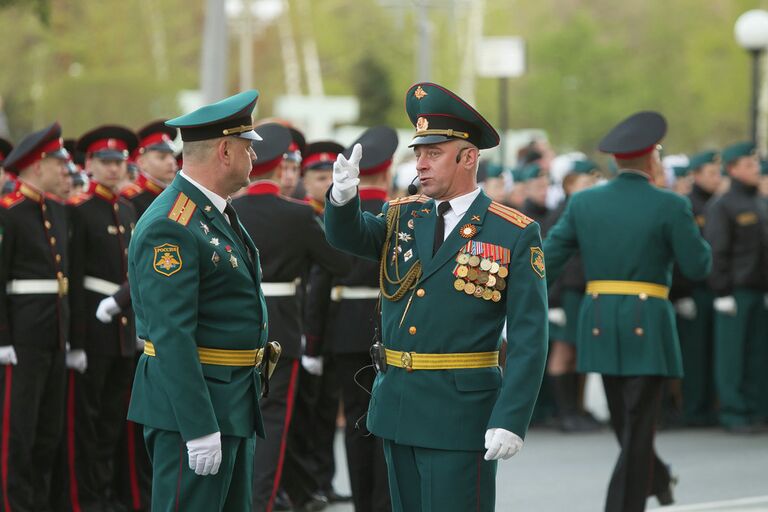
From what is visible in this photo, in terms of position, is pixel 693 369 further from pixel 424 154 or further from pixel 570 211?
pixel 424 154

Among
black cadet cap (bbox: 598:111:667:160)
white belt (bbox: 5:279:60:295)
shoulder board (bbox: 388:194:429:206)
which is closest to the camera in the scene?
shoulder board (bbox: 388:194:429:206)

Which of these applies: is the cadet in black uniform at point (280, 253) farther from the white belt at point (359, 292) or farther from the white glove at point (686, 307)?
the white glove at point (686, 307)

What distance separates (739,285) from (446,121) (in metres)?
7.10

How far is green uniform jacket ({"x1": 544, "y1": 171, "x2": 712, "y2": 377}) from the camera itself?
774 centimetres

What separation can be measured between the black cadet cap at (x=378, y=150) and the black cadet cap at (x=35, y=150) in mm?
1757

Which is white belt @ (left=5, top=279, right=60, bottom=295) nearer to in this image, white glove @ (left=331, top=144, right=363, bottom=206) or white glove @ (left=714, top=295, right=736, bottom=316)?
white glove @ (left=331, top=144, right=363, bottom=206)

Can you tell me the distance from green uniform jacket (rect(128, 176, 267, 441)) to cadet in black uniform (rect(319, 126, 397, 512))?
7.15 ft

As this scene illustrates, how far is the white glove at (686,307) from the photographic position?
12.2m

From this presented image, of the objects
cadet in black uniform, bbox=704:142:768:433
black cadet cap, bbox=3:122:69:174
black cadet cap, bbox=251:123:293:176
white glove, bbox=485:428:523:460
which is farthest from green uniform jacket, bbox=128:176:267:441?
cadet in black uniform, bbox=704:142:768:433

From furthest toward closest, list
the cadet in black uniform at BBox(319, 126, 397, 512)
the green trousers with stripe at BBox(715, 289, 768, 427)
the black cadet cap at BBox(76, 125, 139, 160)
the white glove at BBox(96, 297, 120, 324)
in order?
→ 1. the green trousers with stripe at BBox(715, 289, 768, 427)
2. the black cadet cap at BBox(76, 125, 139, 160)
3. the white glove at BBox(96, 297, 120, 324)
4. the cadet in black uniform at BBox(319, 126, 397, 512)

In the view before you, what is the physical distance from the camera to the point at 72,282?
319 inches

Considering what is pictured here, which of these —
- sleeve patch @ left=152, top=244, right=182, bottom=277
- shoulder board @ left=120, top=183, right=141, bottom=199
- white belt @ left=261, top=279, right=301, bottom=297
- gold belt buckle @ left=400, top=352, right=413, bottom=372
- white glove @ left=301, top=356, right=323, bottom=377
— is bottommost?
white glove @ left=301, top=356, right=323, bottom=377

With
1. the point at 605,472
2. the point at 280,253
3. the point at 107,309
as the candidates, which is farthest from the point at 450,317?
the point at 605,472

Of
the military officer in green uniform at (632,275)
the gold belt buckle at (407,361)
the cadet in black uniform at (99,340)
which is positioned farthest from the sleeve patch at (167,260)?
the military officer in green uniform at (632,275)
